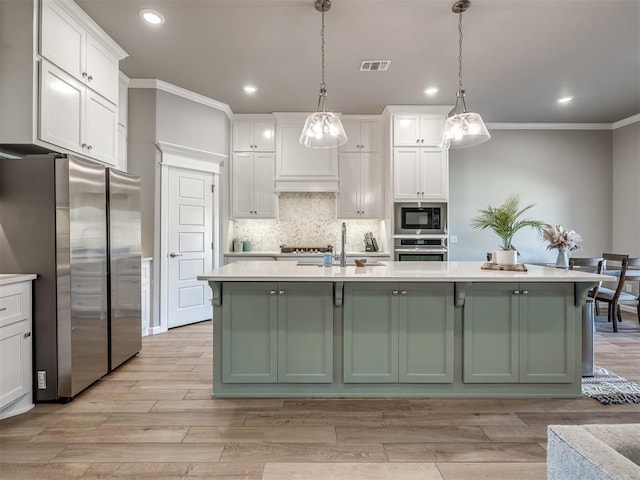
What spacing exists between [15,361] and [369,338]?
2323 mm

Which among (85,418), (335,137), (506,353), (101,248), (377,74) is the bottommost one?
(85,418)

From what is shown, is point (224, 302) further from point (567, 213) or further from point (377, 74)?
point (567, 213)

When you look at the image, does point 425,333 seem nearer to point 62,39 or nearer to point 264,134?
point 62,39

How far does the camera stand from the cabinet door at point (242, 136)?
16.5 feet

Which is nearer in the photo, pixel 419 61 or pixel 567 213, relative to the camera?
pixel 419 61

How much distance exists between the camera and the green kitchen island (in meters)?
2.42

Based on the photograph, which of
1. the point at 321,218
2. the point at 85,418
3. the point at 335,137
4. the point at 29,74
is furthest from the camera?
the point at 321,218

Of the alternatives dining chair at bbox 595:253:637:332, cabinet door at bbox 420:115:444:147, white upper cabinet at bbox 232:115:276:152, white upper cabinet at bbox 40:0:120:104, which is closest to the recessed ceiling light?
white upper cabinet at bbox 40:0:120:104

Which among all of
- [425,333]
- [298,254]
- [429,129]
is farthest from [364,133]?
[425,333]

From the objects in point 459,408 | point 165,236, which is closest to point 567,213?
point 459,408

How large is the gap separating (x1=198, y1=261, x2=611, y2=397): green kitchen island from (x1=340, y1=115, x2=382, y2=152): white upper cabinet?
3092mm

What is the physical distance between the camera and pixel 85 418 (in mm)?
2180

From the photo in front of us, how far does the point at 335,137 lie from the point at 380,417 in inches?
80.1

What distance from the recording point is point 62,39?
8.59ft
